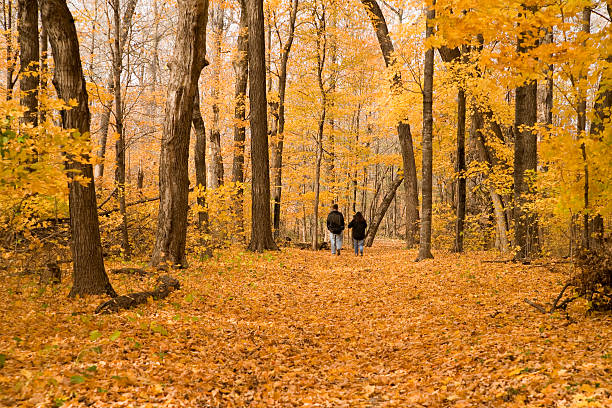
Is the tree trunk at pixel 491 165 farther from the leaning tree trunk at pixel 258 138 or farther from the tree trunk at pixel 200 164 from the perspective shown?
the tree trunk at pixel 200 164

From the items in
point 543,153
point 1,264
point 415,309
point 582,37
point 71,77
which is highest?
point 582,37

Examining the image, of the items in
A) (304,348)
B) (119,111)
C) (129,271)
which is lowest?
(304,348)

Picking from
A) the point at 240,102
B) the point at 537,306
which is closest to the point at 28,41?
the point at 240,102

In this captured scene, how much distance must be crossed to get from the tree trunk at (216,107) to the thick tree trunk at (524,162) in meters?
9.75

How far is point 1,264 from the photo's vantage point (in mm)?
7160

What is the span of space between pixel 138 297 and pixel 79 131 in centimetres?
262

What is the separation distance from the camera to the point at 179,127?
30.4 feet

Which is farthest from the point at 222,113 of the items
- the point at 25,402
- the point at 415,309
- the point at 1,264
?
the point at 25,402

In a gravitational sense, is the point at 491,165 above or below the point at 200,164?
above

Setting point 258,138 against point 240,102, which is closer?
point 258,138

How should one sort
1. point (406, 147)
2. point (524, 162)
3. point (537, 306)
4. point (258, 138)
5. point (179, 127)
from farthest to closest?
point (406, 147) < point (258, 138) < point (524, 162) < point (179, 127) < point (537, 306)

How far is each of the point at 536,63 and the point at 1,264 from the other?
904 centimetres

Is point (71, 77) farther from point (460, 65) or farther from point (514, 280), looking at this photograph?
point (460, 65)

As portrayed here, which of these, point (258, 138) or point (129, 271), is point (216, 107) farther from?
point (129, 271)
